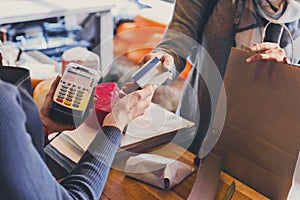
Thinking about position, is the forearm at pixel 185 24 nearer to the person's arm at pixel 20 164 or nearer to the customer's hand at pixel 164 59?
the customer's hand at pixel 164 59

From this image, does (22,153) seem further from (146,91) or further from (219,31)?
(219,31)

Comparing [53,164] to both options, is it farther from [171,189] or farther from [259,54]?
[259,54]

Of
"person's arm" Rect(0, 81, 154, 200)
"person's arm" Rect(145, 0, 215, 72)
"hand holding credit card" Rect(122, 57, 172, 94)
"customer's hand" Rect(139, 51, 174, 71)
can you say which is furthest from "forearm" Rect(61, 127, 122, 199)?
"person's arm" Rect(145, 0, 215, 72)

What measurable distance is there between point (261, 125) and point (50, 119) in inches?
18.6

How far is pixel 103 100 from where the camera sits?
29.5 inches

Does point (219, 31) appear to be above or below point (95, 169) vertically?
above

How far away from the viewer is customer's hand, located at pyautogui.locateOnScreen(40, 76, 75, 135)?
0.78m

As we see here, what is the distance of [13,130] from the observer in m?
0.38

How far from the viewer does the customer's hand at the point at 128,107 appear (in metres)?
0.61

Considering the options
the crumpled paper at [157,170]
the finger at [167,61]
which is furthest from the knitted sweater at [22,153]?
the finger at [167,61]

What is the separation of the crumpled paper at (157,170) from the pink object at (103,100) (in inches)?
4.8

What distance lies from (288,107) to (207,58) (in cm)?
41

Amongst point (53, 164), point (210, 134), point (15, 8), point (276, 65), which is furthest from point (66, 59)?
→ point (15, 8)

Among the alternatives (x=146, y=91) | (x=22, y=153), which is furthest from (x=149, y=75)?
(x=22, y=153)
